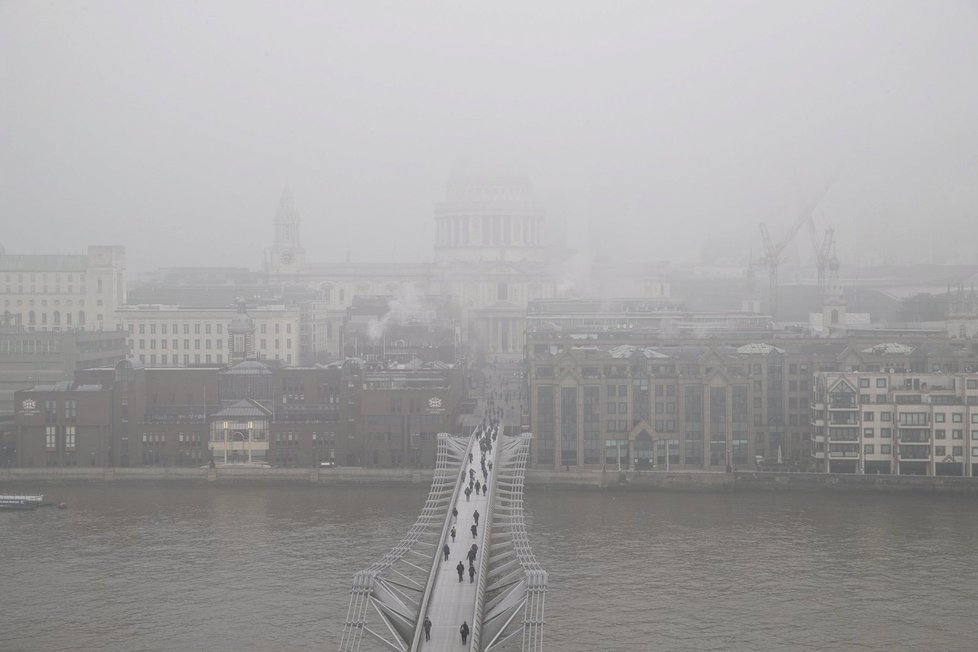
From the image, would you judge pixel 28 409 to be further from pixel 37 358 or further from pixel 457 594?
pixel 457 594

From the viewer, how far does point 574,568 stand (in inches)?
1161

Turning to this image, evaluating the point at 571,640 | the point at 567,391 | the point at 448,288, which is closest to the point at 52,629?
the point at 571,640

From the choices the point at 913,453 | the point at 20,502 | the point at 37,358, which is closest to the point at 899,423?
the point at 913,453

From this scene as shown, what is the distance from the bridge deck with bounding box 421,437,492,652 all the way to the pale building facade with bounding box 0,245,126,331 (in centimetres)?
4585

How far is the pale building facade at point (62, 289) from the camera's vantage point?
72.3 meters

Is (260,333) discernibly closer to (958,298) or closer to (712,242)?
(712,242)

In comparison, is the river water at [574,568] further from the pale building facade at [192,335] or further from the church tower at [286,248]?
the church tower at [286,248]

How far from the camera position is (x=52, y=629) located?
25.2 m

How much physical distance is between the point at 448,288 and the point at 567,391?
168ft

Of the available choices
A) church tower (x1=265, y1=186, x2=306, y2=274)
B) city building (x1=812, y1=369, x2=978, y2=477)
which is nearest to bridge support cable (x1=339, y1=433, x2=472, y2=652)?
city building (x1=812, y1=369, x2=978, y2=477)

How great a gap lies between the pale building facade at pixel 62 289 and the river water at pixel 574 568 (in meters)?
34.2

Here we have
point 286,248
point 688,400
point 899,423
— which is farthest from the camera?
point 286,248

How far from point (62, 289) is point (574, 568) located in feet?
164

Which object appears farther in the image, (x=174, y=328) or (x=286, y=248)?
(x=286, y=248)
